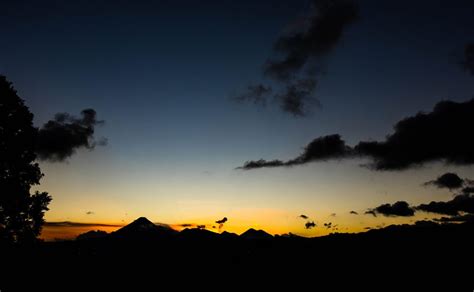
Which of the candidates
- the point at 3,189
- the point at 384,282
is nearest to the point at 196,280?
the point at 384,282

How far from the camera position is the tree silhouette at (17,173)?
93.4 feet

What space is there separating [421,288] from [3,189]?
173 feet

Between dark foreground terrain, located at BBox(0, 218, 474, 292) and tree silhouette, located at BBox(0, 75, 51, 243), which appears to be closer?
tree silhouette, located at BBox(0, 75, 51, 243)

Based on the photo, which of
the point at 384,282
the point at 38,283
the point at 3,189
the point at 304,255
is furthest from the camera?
the point at 304,255

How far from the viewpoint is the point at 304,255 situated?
104938 mm

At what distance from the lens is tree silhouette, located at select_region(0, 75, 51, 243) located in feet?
93.4

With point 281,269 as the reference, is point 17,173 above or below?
above

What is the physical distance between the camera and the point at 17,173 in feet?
95.8

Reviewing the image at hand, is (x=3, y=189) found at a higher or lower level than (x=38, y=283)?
higher

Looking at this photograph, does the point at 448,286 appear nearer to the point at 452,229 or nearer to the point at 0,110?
the point at 0,110

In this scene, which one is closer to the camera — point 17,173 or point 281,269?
point 17,173

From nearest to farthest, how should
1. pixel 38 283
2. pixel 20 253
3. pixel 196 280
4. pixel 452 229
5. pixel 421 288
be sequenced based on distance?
1. pixel 20 253
2. pixel 38 283
3. pixel 421 288
4. pixel 196 280
5. pixel 452 229

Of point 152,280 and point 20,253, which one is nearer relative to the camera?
point 20,253

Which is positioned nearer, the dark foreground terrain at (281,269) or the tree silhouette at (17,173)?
the tree silhouette at (17,173)
